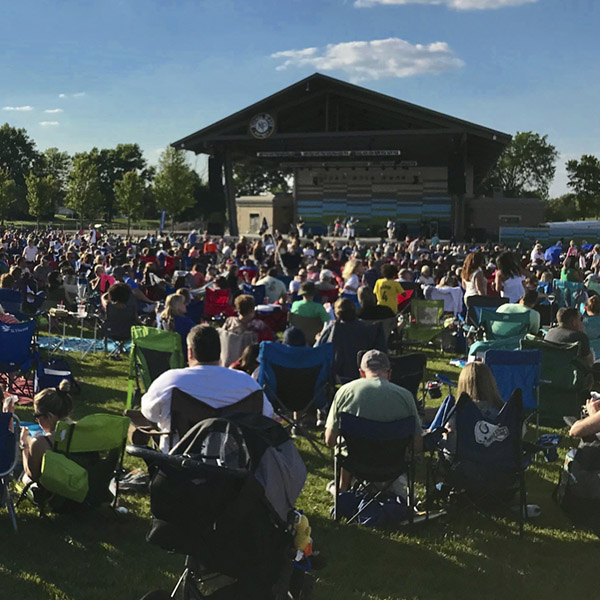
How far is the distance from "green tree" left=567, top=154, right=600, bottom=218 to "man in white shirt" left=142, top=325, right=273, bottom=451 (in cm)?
8350

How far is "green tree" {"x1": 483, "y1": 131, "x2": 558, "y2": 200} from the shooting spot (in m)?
106

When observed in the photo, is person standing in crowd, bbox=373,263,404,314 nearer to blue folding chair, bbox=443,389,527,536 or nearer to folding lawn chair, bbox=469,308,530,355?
folding lawn chair, bbox=469,308,530,355

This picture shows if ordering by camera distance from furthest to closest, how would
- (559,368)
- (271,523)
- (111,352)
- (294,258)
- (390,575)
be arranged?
(294,258) → (111,352) → (559,368) → (390,575) → (271,523)

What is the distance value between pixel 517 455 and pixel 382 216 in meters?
40.6

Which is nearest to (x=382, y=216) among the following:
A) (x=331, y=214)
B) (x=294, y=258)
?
(x=331, y=214)

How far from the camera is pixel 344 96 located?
35.6 meters

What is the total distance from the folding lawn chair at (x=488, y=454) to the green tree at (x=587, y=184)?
82597 millimetres

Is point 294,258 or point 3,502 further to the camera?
point 294,258

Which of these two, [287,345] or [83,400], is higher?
[287,345]

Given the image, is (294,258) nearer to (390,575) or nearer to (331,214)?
(390,575)

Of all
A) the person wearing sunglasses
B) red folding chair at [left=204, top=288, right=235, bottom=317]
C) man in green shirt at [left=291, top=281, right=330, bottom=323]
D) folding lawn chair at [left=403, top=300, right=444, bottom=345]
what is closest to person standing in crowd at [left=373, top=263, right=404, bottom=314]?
folding lawn chair at [left=403, top=300, right=444, bottom=345]

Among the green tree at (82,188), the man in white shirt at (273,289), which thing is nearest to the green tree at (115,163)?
the green tree at (82,188)

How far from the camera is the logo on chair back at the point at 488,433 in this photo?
5.05 metres

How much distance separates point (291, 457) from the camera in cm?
338
